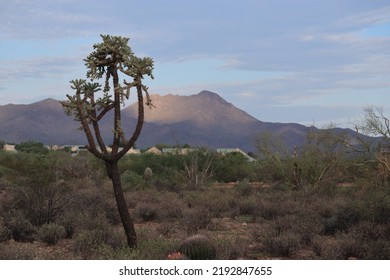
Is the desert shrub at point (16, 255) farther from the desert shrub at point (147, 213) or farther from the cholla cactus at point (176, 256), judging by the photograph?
the desert shrub at point (147, 213)

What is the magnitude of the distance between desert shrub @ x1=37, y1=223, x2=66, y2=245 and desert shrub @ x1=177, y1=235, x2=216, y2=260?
4.97 metres

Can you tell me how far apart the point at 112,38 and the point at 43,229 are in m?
5.91

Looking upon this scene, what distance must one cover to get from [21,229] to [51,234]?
3.88ft

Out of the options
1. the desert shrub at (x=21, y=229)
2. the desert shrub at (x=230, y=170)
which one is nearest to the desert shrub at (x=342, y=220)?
the desert shrub at (x=21, y=229)

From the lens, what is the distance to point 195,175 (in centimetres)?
3541

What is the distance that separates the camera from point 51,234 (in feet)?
46.2

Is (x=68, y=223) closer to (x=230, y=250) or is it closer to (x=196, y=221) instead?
(x=196, y=221)

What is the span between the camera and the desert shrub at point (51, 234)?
14086mm

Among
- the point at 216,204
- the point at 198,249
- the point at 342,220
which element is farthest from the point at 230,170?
the point at 198,249

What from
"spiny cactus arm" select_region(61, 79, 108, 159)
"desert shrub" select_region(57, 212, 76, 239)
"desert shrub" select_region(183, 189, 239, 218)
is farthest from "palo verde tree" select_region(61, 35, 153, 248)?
"desert shrub" select_region(183, 189, 239, 218)

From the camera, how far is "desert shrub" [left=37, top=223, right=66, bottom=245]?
46.2ft

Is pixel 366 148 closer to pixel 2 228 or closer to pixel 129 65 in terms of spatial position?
pixel 129 65

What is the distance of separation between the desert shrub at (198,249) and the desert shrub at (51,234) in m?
4.97

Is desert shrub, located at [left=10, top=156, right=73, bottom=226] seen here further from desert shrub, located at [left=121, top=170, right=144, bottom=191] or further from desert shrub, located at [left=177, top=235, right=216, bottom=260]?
desert shrub, located at [left=121, top=170, right=144, bottom=191]
